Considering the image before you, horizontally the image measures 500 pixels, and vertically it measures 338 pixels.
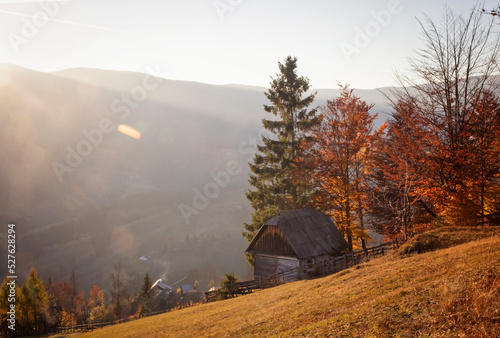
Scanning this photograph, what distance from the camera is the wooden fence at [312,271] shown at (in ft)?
72.7

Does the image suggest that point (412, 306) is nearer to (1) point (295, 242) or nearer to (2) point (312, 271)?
(2) point (312, 271)

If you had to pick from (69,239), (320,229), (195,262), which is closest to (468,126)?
(320,229)

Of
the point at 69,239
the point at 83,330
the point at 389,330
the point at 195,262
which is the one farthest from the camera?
the point at 69,239

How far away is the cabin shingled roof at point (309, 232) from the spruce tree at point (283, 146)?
3.78 metres

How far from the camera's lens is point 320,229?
28.3m

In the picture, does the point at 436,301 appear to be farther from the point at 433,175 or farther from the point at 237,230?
the point at 237,230

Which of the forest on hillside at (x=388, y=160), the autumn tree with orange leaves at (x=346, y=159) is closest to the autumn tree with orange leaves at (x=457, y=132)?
the forest on hillside at (x=388, y=160)

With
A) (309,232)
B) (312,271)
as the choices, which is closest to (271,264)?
(309,232)

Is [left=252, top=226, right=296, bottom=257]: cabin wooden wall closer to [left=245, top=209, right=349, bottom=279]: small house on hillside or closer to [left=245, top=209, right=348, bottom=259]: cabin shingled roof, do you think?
[left=245, top=209, right=349, bottom=279]: small house on hillside

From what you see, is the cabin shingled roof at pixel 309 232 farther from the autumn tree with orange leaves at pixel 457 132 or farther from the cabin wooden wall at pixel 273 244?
the autumn tree with orange leaves at pixel 457 132

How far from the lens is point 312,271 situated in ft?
76.4

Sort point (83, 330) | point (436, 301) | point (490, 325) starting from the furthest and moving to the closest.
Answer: point (83, 330) < point (436, 301) < point (490, 325)

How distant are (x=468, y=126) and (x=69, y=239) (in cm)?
20777

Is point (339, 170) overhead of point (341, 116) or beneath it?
beneath
